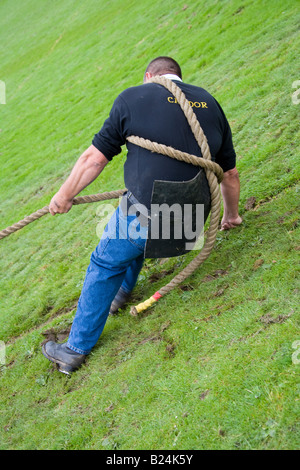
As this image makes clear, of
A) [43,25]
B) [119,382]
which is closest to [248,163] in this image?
[119,382]

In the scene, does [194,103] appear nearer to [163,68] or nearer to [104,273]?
[163,68]

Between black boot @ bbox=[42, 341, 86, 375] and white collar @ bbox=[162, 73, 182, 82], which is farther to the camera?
black boot @ bbox=[42, 341, 86, 375]

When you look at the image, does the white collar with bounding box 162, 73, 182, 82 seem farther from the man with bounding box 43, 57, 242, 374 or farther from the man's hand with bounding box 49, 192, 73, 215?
the man's hand with bounding box 49, 192, 73, 215

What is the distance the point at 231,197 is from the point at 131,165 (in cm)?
120

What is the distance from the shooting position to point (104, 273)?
12.2ft

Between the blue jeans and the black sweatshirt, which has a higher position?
the black sweatshirt

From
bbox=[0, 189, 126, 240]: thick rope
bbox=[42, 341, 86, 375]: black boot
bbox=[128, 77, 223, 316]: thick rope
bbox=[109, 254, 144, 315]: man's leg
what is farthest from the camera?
bbox=[109, 254, 144, 315]: man's leg

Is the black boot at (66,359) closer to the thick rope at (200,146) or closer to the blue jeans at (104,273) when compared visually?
the blue jeans at (104,273)

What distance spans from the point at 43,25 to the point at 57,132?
19.3m

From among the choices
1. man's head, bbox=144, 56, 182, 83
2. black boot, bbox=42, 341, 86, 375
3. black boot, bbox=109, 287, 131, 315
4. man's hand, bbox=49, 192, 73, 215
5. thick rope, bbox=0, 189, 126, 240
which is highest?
man's head, bbox=144, 56, 182, 83

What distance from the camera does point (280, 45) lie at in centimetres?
840

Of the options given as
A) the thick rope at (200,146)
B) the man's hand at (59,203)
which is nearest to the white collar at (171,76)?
the thick rope at (200,146)

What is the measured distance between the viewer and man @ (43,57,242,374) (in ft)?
10.5

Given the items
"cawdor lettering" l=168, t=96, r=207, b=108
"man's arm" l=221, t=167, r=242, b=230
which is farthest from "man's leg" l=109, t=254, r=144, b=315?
"cawdor lettering" l=168, t=96, r=207, b=108
